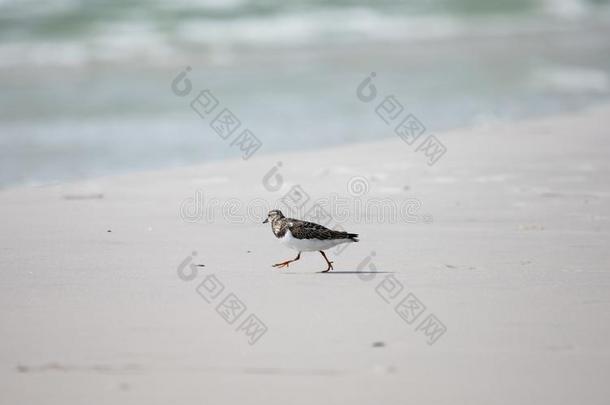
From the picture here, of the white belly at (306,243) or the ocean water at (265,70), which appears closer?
the white belly at (306,243)

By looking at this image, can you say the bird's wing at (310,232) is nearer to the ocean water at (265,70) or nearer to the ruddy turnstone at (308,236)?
the ruddy turnstone at (308,236)

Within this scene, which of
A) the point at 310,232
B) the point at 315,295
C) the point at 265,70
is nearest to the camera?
the point at 315,295

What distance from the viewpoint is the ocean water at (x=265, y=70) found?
42.9 ft

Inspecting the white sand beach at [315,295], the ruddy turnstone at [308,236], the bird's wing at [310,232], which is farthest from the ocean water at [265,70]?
the bird's wing at [310,232]

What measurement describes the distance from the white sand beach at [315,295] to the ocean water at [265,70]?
8.59 feet

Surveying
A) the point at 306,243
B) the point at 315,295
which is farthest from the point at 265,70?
the point at 315,295

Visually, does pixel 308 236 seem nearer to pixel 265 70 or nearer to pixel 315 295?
pixel 315 295

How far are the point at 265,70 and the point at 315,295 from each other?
17296 millimetres

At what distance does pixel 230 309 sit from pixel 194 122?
30.2 ft

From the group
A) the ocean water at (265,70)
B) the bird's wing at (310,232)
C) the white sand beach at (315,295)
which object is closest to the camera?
the white sand beach at (315,295)

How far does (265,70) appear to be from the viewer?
22.8m

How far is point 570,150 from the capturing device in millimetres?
11102

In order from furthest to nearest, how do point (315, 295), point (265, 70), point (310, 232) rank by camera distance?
point (265, 70)
point (310, 232)
point (315, 295)

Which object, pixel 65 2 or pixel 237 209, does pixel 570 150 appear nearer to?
pixel 237 209
